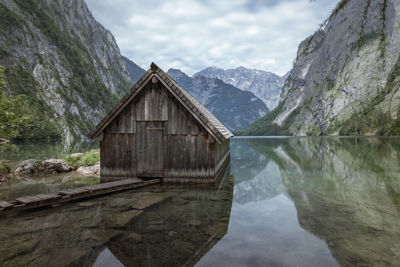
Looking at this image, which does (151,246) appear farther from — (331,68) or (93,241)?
(331,68)

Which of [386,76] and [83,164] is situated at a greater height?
[386,76]

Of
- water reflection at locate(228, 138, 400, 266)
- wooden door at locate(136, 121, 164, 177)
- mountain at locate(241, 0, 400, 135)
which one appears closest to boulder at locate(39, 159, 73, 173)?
wooden door at locate(136, 121, 164, 177)

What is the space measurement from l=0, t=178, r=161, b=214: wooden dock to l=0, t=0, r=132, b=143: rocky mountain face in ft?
318

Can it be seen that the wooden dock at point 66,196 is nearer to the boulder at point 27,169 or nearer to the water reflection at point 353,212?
the water reflection at point 353,212

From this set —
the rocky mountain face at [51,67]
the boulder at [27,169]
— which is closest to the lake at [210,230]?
the boulder at [27,169]

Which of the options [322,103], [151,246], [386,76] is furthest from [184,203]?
[322,103]

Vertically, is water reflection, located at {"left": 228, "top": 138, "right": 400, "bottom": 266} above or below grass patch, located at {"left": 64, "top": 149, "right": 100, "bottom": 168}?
below

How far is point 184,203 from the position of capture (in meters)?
11.5

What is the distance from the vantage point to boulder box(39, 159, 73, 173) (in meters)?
19.9

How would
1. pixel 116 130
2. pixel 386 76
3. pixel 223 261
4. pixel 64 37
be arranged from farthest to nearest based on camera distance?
pixel 64 37 < pixel 386 76 < pixel 116 130 < pixel 223 261

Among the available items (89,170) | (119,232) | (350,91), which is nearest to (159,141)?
(119,232)

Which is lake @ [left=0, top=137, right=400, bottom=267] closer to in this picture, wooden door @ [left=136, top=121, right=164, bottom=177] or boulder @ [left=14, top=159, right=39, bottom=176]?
wooden door @ [left=136, top=121, right=164, bottom=177]

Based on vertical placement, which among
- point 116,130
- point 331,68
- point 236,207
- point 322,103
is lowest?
point 236,207

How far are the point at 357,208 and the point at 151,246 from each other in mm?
9264
